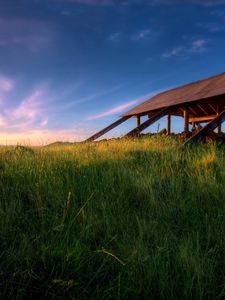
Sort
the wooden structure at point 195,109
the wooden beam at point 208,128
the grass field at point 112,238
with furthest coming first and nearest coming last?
the wooden structure at point 195,109 < the wooden beam at point 208,128 < the grass field at point 112,238

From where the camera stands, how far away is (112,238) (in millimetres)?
2551

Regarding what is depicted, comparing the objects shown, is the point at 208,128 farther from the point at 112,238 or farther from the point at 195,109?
the point at 195,109

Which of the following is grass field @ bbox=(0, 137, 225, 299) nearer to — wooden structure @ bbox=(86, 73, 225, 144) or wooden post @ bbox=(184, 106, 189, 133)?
wooden structure @ bbox=(86, 73, 225, 144)

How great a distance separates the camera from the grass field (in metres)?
2.11

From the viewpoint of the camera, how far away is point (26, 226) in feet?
10.0

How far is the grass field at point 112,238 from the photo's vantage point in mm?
2105

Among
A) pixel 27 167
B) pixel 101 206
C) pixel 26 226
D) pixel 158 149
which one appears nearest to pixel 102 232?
pixel 101 206

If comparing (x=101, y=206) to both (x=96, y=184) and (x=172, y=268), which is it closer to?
(x=96, y=184)

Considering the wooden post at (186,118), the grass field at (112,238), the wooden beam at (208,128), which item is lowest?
the grass field at (112,238)

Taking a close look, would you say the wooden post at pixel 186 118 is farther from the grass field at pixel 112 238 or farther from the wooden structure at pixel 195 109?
the grass field at pixel 112 238

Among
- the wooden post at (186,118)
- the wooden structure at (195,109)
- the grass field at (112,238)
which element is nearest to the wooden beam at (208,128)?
the wooden structure at (195,109)

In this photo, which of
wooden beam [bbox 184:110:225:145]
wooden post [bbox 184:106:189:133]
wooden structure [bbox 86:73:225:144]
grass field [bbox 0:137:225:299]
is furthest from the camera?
wooden post [bbox 184:106:189:133]

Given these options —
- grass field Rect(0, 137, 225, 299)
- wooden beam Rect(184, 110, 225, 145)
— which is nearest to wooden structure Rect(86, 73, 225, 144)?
wooden beam Rect(184, 110, 225, 145)

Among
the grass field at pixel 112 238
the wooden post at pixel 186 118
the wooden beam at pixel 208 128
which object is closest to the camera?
the grass field at pixel 112 238
